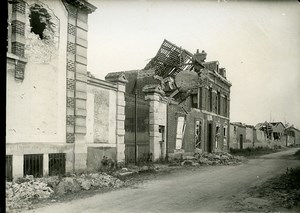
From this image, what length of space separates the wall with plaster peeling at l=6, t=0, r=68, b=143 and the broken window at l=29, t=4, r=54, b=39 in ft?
0.34

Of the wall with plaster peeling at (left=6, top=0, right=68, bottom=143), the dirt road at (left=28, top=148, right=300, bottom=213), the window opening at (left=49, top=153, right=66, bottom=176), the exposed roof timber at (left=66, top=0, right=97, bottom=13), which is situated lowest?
the dirt road at (left=28, top=148, right=300, bottom=213)

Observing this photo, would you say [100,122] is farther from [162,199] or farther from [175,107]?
[175,107]

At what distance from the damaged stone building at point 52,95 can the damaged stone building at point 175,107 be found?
310 centimetres

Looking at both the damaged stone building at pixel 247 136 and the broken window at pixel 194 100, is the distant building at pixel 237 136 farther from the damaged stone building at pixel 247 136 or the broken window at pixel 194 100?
the broken window at pixel 194 100

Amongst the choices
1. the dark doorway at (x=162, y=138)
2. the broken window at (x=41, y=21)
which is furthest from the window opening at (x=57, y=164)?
the dark doorway at (x=162, y=138)

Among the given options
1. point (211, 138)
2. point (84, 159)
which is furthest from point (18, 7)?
point (211, 138)

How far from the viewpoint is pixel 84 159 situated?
1135 centimetres

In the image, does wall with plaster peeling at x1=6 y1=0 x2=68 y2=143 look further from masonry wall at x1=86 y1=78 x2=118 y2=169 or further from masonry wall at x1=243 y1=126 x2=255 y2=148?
masonry wall at x1=243 y1=126 x2=255 y2=148

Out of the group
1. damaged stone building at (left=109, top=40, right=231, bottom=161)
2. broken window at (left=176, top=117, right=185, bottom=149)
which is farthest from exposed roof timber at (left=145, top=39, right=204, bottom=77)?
broken window at (left=176, top=117, right=185, bottom=149)

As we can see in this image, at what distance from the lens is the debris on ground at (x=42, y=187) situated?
6.98m

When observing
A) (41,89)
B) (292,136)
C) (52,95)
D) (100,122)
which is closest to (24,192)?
(41,89)

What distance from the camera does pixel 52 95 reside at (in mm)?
10188

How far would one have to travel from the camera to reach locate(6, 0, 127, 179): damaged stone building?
8.91m

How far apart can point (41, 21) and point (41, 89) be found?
222cm
